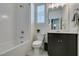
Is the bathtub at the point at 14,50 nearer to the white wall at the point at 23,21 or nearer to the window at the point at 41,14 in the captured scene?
the white wall at the point at 23,21

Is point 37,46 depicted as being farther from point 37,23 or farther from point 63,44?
point 37,23

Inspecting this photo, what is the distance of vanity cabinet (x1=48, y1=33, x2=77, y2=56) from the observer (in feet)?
11.1

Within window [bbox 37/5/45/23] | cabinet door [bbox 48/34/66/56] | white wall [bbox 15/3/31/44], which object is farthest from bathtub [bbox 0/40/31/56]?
window [bbox 37/5/45/23]

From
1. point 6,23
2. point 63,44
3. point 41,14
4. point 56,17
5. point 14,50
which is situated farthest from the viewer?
point 41,14

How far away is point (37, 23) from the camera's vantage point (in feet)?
13.8

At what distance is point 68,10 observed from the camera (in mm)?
3832

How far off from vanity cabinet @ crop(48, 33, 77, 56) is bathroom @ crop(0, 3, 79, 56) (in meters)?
0.20

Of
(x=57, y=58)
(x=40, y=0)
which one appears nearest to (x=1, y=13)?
(x=40, y=0)

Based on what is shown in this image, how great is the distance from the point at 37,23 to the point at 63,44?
1175 millimetres

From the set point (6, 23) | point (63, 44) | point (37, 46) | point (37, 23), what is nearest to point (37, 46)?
point (37, 46)

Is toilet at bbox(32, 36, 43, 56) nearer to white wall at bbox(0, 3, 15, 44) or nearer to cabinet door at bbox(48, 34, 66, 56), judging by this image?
cabinet door at bbox(48, 34, 66, 56)

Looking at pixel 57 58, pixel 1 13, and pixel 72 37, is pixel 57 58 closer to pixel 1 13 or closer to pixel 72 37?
pixel 72 37

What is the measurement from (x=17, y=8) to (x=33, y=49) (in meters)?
1.33

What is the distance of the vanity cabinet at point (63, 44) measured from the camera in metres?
3.38
